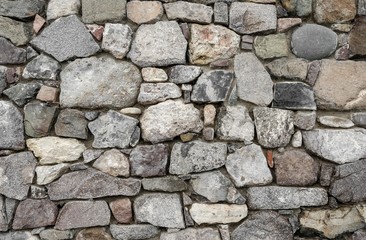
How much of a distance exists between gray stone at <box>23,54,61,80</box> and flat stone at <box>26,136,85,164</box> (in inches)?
13.3

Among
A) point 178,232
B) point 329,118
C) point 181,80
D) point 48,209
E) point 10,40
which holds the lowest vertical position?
point 178,232

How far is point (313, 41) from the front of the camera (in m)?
2.23

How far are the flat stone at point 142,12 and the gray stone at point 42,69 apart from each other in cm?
49

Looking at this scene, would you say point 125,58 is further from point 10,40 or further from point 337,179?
point 337,179

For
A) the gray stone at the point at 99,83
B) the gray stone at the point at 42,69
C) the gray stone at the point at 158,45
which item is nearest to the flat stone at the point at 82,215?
the gray stone at the point at 99,83

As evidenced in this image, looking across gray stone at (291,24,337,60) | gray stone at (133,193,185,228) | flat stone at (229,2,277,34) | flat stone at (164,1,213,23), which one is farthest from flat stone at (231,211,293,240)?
flat stone at (164,1,213,23)

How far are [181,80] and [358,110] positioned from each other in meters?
1.02

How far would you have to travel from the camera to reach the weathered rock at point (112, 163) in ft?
7.10

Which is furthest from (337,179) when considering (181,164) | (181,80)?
(181,80)

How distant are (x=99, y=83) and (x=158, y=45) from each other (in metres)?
0.38

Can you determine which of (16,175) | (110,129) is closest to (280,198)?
(110,129)

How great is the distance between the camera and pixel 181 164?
2.18 m

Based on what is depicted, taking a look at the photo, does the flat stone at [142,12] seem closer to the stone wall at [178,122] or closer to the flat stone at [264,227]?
the stone wall at [178,122]

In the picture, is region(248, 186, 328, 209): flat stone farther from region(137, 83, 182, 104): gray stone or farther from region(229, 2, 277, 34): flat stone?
region(229, 2, 277, 34): flat stone
